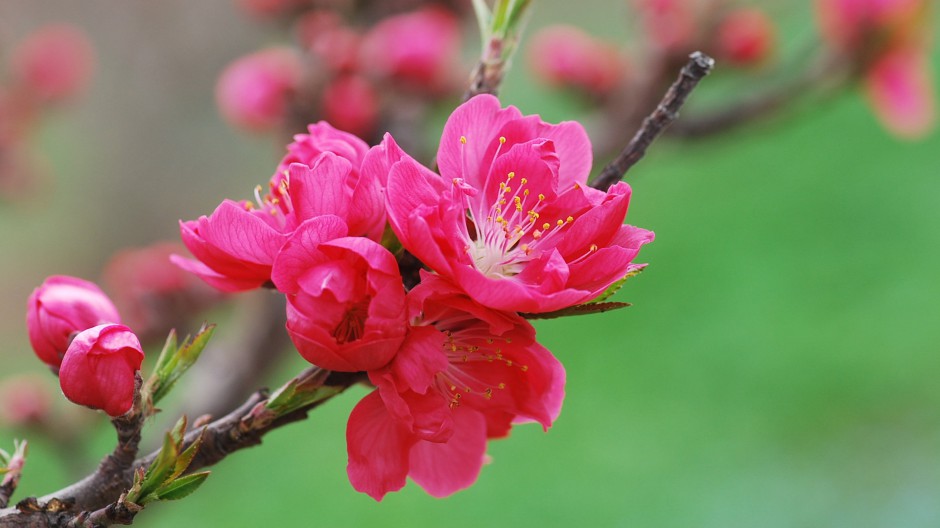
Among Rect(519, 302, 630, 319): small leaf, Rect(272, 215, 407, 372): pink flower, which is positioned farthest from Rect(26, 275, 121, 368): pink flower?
Rect(519, 302, 630, 319): small leaf

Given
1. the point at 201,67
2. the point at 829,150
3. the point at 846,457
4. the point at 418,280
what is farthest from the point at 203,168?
the point at 418,280

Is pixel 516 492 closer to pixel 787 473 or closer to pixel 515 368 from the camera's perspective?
pixel 787 473

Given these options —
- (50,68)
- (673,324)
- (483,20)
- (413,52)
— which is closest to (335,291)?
(483,20)

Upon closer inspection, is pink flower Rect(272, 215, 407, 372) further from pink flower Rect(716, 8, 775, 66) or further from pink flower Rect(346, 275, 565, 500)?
pink flower Rect(716, 8, 775, 66)

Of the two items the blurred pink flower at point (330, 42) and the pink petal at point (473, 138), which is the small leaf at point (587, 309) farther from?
the blurred pink flower at point (330, 42)

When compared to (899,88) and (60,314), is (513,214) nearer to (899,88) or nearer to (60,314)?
(60,314)

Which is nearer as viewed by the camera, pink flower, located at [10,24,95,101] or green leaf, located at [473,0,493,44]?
green leaf, located at [473,0,493,44]
